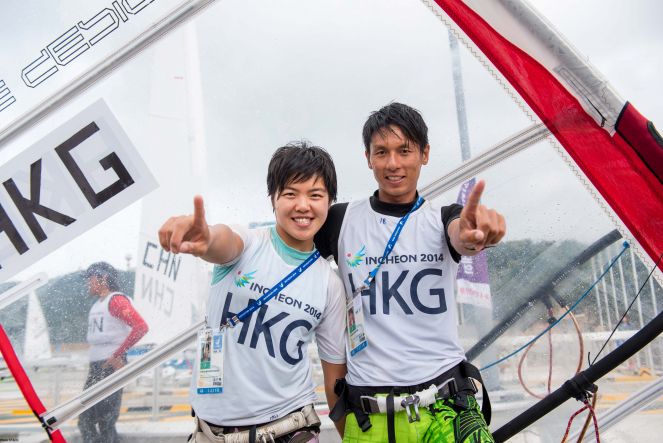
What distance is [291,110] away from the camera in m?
1.96

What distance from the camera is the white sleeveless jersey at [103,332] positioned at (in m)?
1.86

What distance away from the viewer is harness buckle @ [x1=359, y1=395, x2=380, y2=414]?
121 centimetres

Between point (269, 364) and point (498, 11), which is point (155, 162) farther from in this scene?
point (498, 11)

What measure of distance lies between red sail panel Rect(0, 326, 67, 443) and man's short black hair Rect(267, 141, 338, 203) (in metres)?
1.65

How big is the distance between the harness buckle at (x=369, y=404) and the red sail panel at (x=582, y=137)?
1395mm

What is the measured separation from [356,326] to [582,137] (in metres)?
1.31

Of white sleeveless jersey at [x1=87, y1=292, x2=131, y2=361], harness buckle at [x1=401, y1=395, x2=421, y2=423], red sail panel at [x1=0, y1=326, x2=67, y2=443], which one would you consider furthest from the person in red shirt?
harness buckle at [x1=401, y1=395, x2=421, y2=423]

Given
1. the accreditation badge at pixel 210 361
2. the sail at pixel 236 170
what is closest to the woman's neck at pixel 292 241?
the accreditation badge at pixel 210 361

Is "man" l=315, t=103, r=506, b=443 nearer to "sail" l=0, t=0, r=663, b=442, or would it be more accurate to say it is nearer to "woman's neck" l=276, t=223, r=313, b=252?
"woman's neck" l=276, t=223, r=313, b=252

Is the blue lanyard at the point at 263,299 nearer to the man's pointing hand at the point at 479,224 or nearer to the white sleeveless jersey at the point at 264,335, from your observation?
the white sleeveless jersey at the point at 264,335

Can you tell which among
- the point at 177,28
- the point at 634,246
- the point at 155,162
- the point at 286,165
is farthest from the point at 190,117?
the point at 634,246

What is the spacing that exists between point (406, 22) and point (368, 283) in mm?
1406

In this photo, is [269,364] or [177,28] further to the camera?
[177,28]

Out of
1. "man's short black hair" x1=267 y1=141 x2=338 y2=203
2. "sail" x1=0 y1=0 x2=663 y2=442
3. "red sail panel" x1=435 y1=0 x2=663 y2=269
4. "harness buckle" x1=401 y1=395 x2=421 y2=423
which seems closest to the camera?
"harness buckle" x1=401 y1=395 x2=421 y2=423
